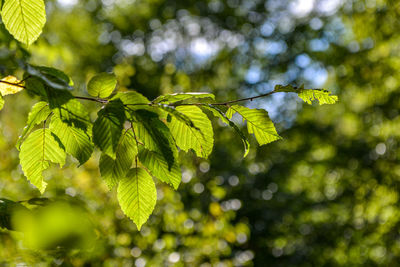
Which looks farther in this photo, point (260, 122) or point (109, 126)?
point (260, 122)

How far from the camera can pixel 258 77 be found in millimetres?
7363

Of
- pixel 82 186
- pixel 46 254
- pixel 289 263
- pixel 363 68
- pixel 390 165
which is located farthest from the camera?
pixel 363 68

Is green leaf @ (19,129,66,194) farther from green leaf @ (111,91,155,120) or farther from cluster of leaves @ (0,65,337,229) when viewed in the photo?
green leaf @ (111,91,155,120)

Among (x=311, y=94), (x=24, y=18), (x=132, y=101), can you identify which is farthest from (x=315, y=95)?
(x=24, y=18)

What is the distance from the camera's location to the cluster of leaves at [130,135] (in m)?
0.74

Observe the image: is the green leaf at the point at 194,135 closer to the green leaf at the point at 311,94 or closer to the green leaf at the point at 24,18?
the green leaf at the point at 311,94

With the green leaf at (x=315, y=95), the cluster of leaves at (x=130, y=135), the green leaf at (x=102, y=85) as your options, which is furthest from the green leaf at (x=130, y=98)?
the green leaf at (x=315, y=95)

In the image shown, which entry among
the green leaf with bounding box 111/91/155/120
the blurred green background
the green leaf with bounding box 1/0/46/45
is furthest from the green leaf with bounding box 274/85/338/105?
the blurred green background

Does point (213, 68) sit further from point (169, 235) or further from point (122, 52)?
point (169, 235)

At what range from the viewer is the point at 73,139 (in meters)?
0.85

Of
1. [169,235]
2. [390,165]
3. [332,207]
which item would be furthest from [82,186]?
[390,165]

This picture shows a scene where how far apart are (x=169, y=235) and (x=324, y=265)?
306 centimetres

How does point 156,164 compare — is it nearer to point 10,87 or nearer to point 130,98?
point 130,98

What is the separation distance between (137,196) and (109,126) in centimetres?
21
